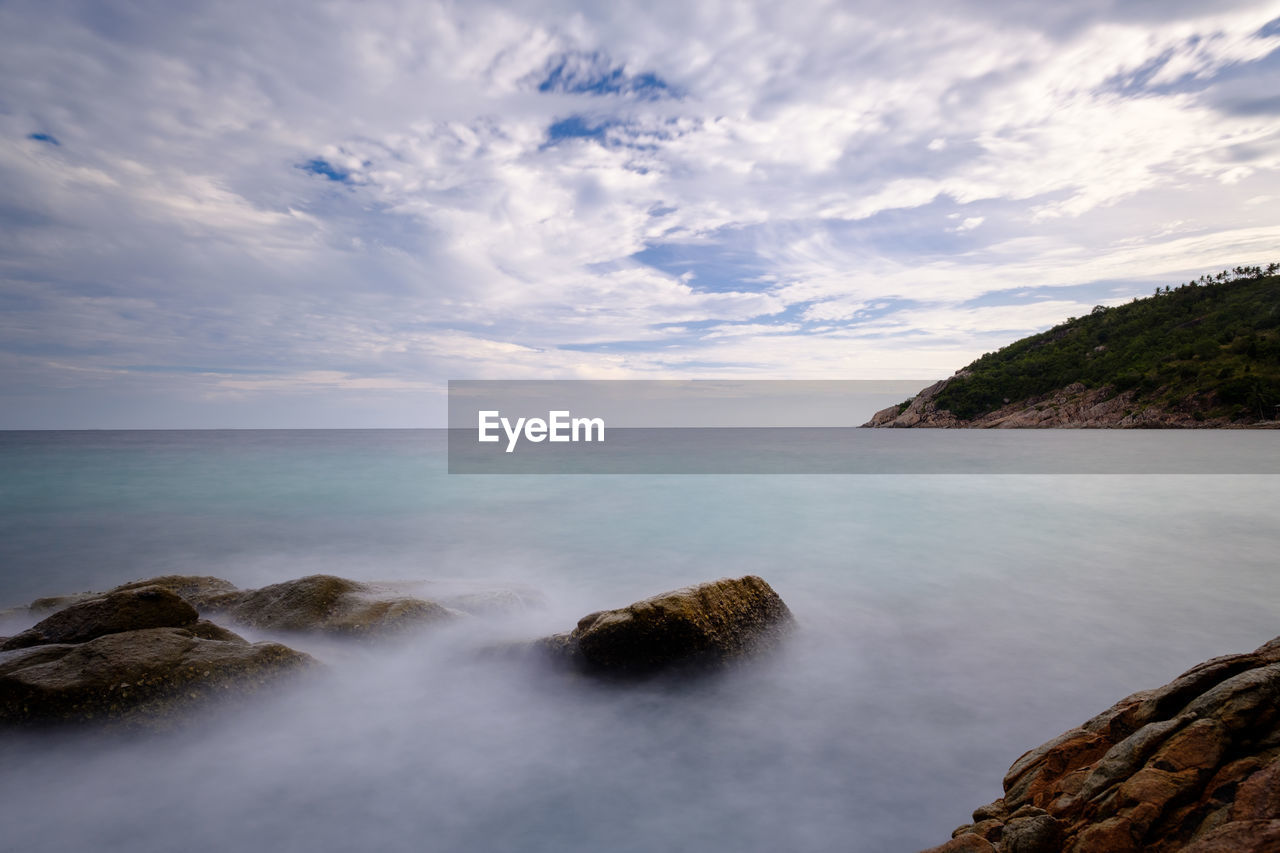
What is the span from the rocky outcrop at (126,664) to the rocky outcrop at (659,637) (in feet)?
9.49

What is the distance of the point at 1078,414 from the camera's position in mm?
73750

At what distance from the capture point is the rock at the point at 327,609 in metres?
7.57

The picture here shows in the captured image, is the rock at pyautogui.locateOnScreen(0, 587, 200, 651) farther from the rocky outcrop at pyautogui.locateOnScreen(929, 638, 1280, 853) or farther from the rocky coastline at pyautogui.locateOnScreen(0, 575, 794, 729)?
the rocky outcrop at pyautogui.locateOnScreen(929, 638, 1280, 853)

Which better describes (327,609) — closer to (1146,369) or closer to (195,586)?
(195,586)

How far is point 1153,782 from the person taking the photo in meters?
2.67

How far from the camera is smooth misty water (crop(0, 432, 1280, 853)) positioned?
4441mm

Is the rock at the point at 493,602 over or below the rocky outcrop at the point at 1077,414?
below

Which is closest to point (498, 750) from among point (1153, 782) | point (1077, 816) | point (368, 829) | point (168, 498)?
point (368, 829)

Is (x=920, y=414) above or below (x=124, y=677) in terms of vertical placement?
above

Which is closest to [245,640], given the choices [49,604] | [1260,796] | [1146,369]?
[49,604]

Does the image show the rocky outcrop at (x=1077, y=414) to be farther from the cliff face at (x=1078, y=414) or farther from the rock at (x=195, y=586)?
the rock at (x=195, y=586)

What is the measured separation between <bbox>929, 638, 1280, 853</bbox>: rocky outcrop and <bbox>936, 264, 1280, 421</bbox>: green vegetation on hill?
242 ft

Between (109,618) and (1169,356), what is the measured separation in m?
89.1

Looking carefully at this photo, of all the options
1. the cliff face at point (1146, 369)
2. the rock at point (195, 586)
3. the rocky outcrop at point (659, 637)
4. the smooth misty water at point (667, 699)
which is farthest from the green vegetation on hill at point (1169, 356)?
the rock at point (195, 586)
